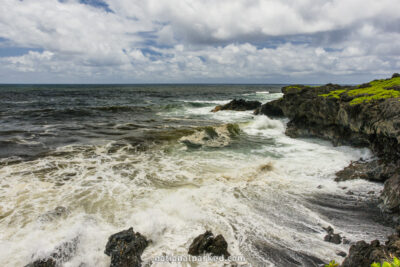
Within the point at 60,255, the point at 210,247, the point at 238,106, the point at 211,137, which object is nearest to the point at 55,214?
the point at 60,255

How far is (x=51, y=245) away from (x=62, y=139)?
1344 centimetres

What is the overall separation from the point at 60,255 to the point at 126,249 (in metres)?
1.68

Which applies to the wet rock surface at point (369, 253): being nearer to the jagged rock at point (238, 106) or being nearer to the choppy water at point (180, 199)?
the choppy water at point (180, 199)

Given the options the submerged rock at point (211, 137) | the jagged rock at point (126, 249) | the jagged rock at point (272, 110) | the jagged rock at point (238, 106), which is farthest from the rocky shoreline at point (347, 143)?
the jagged rock at point (238, 106)

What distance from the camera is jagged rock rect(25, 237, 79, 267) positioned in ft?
16.8

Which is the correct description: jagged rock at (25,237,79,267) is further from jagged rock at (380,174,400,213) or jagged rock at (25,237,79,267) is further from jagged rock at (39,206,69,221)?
jagged rock at (380,174,400,213)

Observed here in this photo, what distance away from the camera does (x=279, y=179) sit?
396 inches

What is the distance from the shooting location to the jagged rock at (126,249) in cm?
509

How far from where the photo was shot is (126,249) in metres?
5.23

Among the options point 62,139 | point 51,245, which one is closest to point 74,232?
point 51,245

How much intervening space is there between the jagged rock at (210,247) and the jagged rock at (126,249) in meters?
1.24

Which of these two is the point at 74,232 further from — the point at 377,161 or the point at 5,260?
the point at 377,161

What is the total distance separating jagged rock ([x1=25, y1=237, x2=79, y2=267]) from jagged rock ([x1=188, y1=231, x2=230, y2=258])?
2925 millimetres

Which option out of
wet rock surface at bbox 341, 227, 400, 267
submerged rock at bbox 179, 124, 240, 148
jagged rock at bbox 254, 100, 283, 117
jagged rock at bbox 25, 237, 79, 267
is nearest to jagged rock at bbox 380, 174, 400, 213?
wet rock surface at bbox 341, 227, 400, 267
